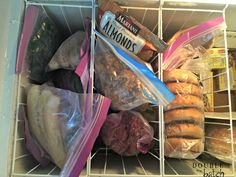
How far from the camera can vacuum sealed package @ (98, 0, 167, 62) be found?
0.67 metres

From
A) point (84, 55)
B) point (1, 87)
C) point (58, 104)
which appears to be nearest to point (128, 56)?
point (84, 55)

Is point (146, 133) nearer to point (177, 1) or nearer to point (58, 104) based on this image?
point (58, 104)

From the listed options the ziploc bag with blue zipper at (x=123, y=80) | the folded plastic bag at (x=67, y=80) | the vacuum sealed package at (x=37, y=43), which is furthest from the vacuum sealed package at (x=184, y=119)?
the vacuum sealed package at (x=37, y=43)

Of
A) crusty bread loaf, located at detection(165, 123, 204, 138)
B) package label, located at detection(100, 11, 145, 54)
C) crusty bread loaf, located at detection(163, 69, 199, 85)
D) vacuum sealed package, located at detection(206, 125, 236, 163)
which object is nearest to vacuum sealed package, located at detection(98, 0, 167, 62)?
package label, located at detection(100, 11, 145, 54)

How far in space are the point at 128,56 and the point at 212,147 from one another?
1.41 ft

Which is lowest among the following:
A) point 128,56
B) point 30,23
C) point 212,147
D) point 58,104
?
point 212,147

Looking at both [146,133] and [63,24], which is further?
[63,24]

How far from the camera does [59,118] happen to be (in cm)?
69

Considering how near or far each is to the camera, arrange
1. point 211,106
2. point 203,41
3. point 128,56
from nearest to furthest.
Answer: point 128,56, point 203,41, point 211,106

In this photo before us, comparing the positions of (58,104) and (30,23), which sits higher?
(30,23)

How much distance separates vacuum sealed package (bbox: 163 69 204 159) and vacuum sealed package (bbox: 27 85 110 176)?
0.70 feet

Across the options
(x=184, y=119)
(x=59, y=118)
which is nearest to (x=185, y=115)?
(x=184, y=119)

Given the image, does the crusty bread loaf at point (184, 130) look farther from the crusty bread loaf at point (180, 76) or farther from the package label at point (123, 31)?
the package label at point (123, 31)

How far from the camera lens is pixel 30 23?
711 millimetres
